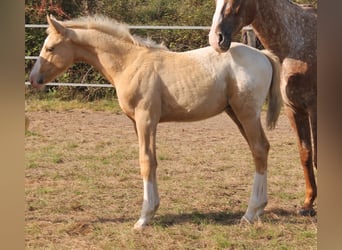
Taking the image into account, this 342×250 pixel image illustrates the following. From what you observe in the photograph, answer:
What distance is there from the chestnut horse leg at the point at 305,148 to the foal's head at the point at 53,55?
1381mm

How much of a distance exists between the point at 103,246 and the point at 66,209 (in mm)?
802

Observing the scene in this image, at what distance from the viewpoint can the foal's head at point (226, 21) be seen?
10.1 feet

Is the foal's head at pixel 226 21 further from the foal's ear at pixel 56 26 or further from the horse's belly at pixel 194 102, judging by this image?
the foal's ear at pixel 56 26

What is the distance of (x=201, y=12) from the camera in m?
7.23

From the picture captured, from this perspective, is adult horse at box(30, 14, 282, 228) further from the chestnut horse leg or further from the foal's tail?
the chestnut horse leg

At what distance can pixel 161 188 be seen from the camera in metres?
4.24

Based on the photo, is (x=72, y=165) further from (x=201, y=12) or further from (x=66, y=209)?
(x=201, y=12)

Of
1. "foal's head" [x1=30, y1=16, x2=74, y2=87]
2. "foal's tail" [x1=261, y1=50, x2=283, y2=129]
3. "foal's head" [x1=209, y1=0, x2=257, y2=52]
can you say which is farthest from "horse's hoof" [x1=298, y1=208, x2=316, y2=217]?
"foal's head" [x1=30, y1=16, x2=74, y2=87]

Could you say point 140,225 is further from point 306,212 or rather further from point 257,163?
point 306,212

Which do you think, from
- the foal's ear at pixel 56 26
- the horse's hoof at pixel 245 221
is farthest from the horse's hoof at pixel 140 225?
the foal's ear at pixel 56 26

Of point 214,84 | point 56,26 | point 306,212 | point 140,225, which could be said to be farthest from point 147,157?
point 306,212

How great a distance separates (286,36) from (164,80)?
74 centimetres

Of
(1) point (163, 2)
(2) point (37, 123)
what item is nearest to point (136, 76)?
(2) point (37, 123)

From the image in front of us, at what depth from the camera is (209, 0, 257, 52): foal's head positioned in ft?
10.1
